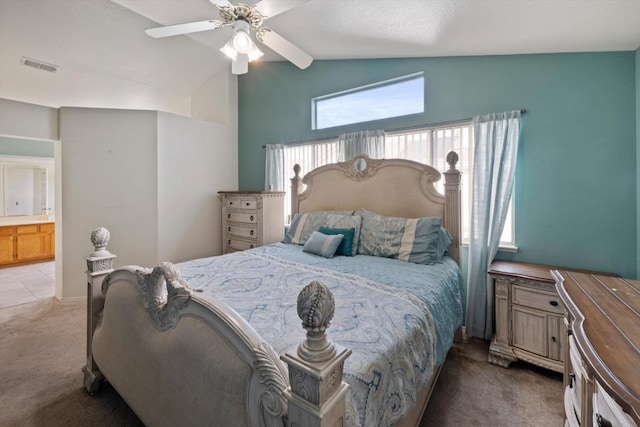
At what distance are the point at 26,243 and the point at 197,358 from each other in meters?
6.54

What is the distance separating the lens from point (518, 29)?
2.04 meters

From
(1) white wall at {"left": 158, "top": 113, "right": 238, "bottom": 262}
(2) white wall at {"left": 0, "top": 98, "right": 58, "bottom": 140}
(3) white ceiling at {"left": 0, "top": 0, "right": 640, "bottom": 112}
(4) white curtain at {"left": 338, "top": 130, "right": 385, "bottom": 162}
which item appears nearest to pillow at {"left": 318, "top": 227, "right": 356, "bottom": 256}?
(4) white curtain at {"left": 338, "top": 130, "right": 385, "bottom": 162}

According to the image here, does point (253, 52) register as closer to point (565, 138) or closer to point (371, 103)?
point (371, 103)

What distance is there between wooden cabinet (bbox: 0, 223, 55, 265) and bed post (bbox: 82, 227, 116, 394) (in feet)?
16.7

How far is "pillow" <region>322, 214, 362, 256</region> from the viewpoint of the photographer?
261 cm

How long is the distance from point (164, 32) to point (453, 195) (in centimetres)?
271

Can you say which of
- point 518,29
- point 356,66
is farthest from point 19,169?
point 518,29

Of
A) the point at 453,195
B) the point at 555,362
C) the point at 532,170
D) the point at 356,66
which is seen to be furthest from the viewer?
the point at 356,66

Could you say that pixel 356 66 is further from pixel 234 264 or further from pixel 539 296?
pixel 539 296

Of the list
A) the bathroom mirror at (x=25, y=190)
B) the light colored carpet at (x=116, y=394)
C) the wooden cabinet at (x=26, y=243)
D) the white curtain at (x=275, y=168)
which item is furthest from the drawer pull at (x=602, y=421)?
the bathroom mirror at (x=25, y=190)

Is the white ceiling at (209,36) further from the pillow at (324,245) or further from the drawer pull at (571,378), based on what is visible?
the drawer pull at (571,378)

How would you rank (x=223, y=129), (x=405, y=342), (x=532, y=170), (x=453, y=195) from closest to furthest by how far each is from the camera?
1. (x=405, y=342)
2. (x=532, y=170)
3. (x=453, y=195)
4. (x=223, y=129)

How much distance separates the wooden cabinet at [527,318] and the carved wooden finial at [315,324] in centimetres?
206

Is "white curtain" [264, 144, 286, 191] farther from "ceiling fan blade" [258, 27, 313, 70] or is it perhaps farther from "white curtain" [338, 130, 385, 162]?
"ceiling fan blade" [258, 27, 313, 70]
